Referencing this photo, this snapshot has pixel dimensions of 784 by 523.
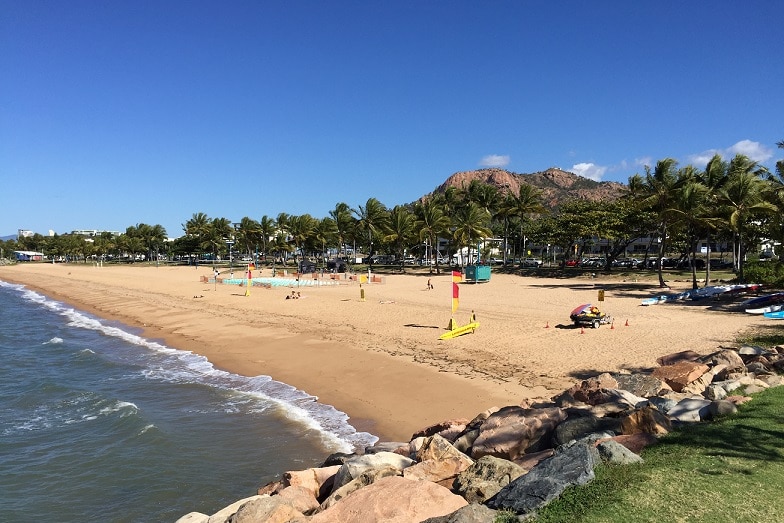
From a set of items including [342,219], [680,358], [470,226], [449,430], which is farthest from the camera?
[342,219]

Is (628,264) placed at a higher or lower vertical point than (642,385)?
higher

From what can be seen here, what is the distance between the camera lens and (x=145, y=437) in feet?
37.1

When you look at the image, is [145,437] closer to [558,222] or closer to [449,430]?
[449,430]

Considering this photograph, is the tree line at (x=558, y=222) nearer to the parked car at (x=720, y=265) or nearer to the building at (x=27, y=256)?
the parked car at (x=720, y=265)

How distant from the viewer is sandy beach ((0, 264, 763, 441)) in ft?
42.9

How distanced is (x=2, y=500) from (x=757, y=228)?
45.6 metres

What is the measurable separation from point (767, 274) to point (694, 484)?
31.9 meters

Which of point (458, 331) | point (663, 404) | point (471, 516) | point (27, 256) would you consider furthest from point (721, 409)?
point (27, 256)

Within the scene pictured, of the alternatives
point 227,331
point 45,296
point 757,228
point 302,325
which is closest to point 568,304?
point 302,325

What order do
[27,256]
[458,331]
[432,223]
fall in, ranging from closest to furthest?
[458,331] < [432,223] < [27,256]

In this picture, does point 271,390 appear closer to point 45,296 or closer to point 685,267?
point 45,296

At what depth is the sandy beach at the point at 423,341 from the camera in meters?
13.1

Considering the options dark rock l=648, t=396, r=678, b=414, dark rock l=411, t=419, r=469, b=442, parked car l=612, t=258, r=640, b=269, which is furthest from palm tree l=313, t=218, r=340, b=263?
dark rock l=648, t=396, r=678, b=414

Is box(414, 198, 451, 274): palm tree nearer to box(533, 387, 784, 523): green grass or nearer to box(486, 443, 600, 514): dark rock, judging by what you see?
box(533, 387, 784, 523): green grass
